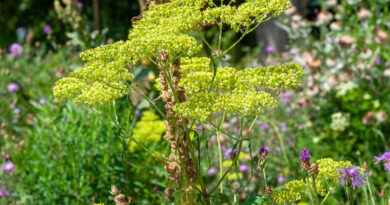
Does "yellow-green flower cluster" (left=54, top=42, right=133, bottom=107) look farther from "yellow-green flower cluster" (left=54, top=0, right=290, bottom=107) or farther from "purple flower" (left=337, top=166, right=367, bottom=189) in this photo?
"purple flower" (left=337, top=166, right=367, bottom=189)

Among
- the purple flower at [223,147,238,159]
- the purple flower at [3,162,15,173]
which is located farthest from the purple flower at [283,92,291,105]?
the purple flower at [3,162,15,173]

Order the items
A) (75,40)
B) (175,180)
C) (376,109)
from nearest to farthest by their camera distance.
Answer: (175,180) < (376,109) < (75,40)

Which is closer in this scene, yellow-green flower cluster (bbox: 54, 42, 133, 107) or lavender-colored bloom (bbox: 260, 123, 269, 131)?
yellow-green flower cluster (bbox: 54, 42, 133, 107)

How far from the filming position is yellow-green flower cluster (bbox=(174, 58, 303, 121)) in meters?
1.37

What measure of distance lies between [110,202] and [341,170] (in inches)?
58.9

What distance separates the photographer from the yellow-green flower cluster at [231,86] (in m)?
1.37

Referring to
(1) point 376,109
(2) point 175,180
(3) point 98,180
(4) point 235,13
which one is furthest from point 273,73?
(1) point 376,109

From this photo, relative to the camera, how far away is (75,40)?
4.18 meters

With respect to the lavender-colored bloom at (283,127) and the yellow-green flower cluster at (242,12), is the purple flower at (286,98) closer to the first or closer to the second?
the lavender-colored bloom at (283,127)

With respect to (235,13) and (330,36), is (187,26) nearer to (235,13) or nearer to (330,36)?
(235,13)

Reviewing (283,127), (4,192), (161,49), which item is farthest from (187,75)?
(283,127)

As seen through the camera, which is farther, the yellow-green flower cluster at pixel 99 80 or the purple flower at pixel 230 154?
the purple flower at pixel 230 154

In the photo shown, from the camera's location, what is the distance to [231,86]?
149 centimetres

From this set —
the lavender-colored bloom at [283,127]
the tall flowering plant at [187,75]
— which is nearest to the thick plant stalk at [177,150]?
the tall flowering plant at [187,75]
